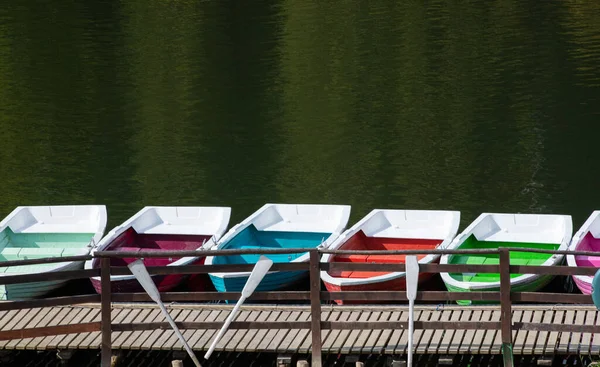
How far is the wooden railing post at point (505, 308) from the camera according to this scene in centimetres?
1169

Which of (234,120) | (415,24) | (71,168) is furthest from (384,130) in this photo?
(415,24)

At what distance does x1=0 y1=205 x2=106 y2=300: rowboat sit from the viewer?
1920 centimetres

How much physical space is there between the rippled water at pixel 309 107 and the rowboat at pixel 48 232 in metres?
4.60

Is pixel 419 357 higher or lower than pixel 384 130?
lower

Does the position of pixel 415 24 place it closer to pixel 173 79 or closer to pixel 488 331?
pixel 173 79

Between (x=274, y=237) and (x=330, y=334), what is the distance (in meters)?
6.26

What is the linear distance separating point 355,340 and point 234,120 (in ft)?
69.5

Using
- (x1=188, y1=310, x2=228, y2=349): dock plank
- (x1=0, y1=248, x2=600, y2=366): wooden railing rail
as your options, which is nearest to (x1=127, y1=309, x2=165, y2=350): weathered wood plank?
(x1=188, y1=310, x2=228, y2=349): dock plank

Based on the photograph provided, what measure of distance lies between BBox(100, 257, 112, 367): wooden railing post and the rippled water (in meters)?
12.8

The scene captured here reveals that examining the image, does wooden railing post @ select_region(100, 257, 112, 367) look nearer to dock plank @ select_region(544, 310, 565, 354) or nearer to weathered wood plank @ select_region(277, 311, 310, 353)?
weathered wood plank @ select_region(277, 311, 310, 353)

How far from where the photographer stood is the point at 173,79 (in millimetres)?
39750

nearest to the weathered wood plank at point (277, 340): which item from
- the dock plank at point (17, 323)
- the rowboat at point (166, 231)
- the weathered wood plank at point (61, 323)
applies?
the weathered wood plank at point (61, 323)

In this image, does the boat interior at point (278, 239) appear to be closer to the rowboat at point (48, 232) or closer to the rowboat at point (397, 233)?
the rowboat at point (397, 233)

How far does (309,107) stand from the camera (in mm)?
35062
